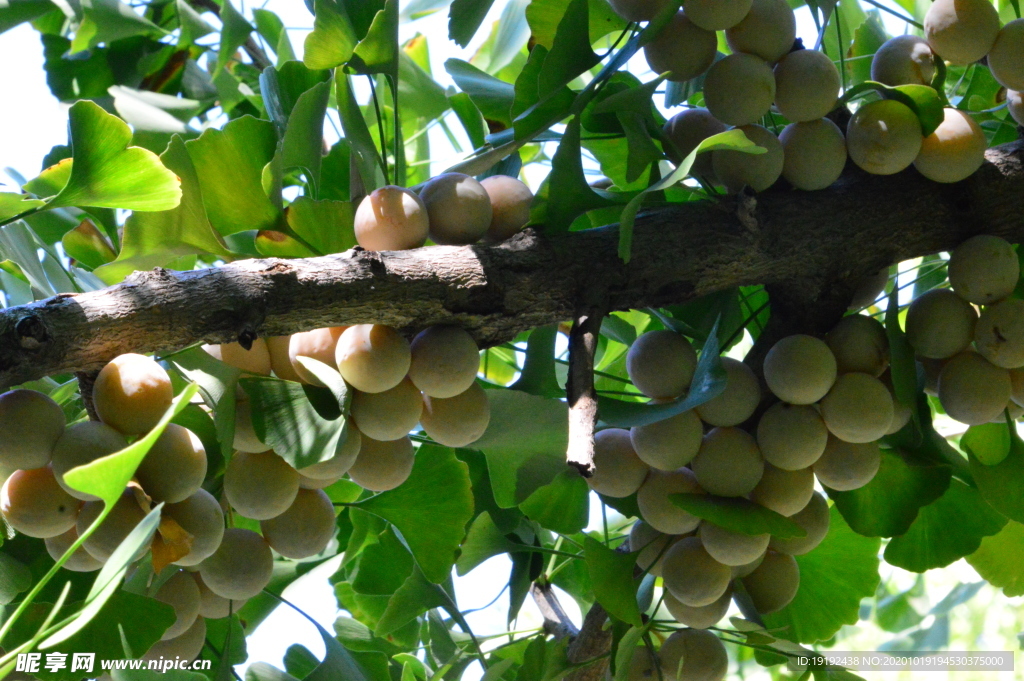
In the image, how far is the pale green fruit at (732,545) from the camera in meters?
0.68

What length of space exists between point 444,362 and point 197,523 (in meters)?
0.20

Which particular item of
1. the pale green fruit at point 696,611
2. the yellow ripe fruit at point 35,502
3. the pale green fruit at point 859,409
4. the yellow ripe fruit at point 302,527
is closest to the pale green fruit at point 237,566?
the yellow ripe fruit at point 302,527

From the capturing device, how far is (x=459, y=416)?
633mm

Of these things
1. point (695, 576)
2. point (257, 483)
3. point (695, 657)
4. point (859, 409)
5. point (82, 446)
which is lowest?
point (695, 657)

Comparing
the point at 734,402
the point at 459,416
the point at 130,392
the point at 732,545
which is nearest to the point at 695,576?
the point at 732,545

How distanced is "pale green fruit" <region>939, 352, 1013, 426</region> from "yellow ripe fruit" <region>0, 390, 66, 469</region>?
2.24 feet

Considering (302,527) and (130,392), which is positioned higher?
(130,392)

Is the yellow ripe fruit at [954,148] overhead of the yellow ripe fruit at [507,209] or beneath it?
beneath

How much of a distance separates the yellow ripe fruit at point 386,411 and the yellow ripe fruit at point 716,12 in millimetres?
355

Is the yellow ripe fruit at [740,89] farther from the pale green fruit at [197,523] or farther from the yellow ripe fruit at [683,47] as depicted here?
the pale green fruit at [197,523]

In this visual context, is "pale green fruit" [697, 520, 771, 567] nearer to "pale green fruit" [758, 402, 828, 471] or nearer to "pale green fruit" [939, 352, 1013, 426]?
"pale green fruit" [758, 402, 828, 471]

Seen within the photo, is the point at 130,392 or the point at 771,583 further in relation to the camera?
the point at 771,583

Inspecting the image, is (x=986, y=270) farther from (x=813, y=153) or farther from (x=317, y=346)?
(x=317, y=346)

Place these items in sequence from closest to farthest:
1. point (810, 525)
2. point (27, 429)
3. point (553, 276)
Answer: point (27, 429), point (553, 276), point (810, 525)
